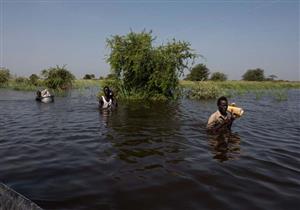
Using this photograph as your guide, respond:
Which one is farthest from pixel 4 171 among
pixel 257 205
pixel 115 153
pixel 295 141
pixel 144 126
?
pixel 295 141

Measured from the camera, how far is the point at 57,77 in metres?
36.8

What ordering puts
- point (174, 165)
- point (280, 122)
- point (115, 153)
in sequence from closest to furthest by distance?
point (174, 165), point (115, 153), point (280, 122)

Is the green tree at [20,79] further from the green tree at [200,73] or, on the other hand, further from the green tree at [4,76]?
the green tree at [200,73]

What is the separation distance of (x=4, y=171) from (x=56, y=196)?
1865 mm

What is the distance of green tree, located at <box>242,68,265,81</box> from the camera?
3075 inches

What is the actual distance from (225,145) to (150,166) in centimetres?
289

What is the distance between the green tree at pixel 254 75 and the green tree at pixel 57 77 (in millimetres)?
54253

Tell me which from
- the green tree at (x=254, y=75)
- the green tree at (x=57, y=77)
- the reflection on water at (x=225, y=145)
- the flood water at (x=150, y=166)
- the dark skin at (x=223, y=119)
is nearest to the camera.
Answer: the flood water at (x=150, y=166)

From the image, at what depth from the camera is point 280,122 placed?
1384 centimetres

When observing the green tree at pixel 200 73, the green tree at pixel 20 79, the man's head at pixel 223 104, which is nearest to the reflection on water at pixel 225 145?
the man's head at pixel 223 104

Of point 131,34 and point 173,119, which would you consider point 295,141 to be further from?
point 131,34

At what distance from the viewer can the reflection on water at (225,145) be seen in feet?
24.6

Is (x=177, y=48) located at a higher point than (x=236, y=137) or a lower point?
higher

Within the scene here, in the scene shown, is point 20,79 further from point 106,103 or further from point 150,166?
point 150,166
